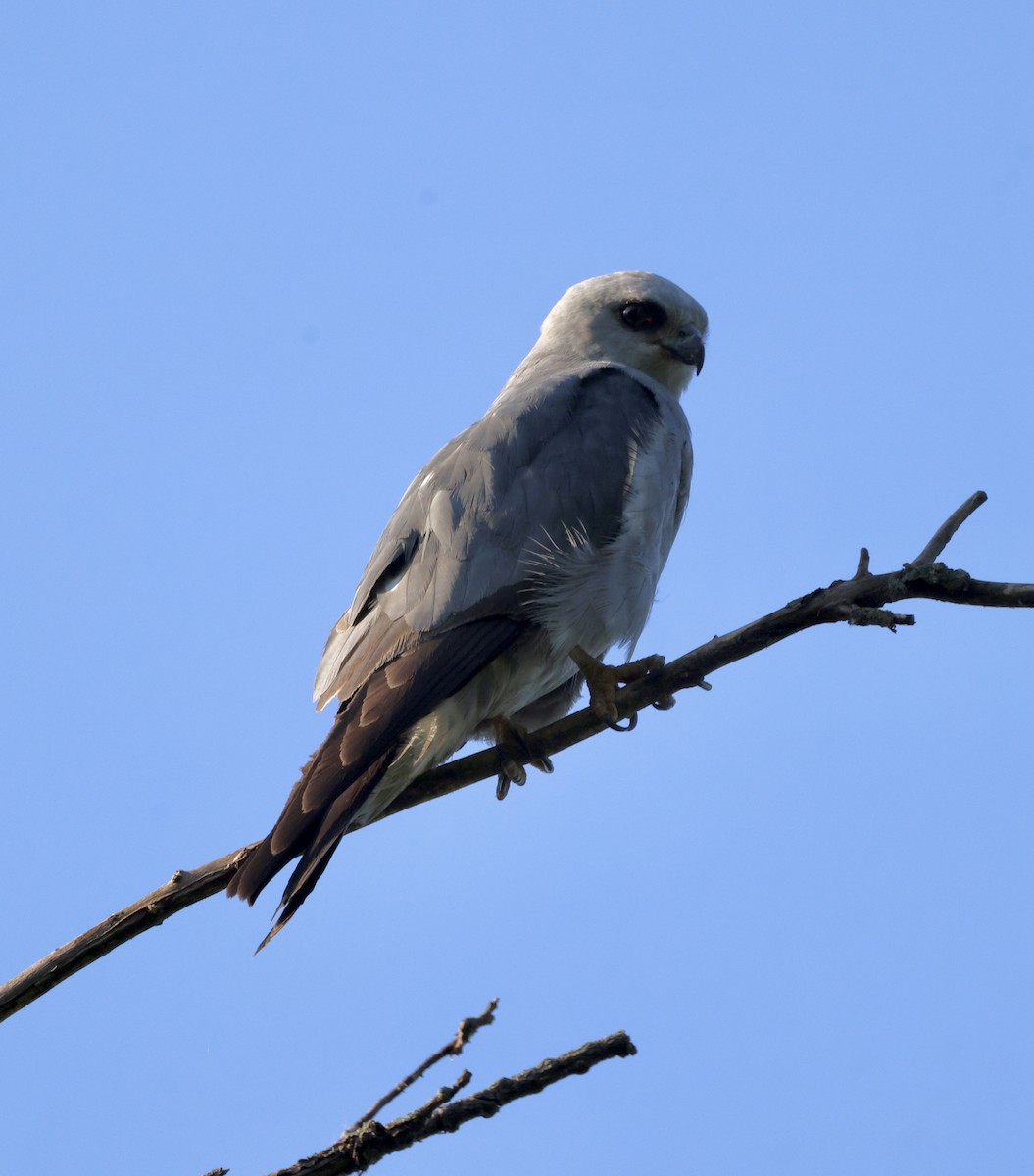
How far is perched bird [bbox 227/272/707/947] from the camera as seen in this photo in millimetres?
4637

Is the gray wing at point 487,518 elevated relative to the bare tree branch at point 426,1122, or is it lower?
elevated

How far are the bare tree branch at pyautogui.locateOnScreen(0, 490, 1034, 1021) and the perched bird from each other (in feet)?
1.33

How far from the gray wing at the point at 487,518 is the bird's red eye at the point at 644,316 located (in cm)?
118

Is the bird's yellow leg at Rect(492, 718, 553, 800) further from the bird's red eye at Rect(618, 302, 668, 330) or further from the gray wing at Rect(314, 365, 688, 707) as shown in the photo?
the bird's red eye at Rect(618, 302, 668, 330)

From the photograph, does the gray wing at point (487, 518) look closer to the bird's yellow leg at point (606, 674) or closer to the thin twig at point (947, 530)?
the bird's yellow leg at point (606, 674)

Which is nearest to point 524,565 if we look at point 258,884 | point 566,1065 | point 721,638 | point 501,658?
point 501,658

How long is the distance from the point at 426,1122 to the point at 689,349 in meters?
4.58

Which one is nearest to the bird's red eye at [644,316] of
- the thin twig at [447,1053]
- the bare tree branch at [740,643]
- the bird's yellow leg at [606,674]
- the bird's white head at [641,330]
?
the bird's white head at [641,330]

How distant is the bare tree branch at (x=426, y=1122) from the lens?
9.43 ft

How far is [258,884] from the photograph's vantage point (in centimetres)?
385

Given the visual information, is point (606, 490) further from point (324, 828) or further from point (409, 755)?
point (324, 828)

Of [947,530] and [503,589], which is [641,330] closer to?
[503,589]

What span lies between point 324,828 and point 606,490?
1837 mm

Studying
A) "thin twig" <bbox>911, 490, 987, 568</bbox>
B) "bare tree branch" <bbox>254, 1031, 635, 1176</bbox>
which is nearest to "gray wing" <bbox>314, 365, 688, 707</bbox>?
"thin twig" <bbox>911, 490, 987, 568</bbox>
